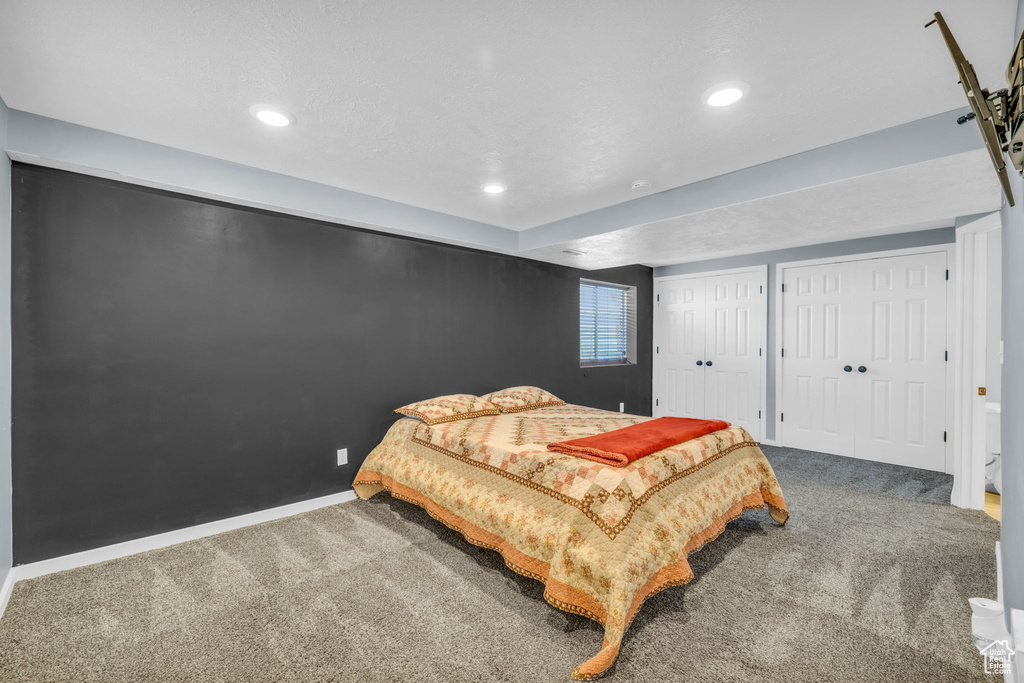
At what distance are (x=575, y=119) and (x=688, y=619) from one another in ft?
7.66

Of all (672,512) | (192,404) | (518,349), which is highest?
(518,349)

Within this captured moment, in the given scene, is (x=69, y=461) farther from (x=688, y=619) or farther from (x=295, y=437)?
(x=688, y=619)

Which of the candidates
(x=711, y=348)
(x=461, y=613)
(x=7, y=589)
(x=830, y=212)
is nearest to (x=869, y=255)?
(x=711, y=348)

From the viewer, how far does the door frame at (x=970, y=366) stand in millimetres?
3174

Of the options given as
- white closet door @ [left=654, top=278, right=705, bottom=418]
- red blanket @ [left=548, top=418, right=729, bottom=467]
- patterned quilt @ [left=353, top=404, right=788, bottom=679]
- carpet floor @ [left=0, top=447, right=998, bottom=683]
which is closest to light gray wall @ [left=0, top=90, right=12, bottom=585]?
carpet floor @ [left=0, top=447, right=998, bottom=683]

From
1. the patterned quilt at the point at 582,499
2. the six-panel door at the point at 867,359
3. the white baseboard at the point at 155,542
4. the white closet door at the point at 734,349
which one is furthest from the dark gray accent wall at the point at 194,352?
the six-panel door at the point at 867,359

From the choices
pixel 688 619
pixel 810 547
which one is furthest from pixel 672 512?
pixel 810 547

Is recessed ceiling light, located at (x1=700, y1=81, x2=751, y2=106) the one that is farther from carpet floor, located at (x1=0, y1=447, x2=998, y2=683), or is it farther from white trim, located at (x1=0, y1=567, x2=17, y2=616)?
white trim, located at (x1=0, y1=567, x2=17, y2=616)

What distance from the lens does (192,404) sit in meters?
2.81

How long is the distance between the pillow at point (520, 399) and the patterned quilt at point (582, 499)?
49 centimetres

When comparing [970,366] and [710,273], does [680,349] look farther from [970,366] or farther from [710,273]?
[970,366]

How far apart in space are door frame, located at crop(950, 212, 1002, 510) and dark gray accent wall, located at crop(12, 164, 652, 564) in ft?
12.4

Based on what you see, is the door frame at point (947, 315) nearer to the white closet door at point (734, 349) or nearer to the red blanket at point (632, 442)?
the white closet door at point (734, 349)

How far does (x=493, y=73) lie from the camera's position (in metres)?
1.81
